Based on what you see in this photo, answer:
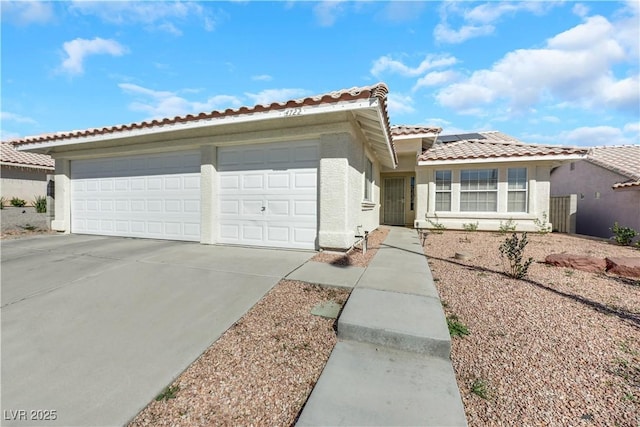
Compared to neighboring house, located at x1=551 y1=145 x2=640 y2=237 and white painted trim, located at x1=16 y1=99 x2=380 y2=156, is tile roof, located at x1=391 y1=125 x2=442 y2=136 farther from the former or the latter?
neighboring house, located at x1=551 y1=145 x2=640 y2=237

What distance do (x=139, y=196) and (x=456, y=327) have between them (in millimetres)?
8888

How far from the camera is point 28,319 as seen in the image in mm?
3225

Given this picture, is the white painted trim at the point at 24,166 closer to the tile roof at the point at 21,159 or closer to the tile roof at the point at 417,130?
the tile roof at the point at 21,159

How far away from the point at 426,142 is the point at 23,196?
69.3 feet

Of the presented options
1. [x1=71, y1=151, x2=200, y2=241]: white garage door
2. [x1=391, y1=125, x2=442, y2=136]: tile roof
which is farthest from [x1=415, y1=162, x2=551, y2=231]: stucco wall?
[x1=71, y1=151, x2=200, y2=241]: white garage door

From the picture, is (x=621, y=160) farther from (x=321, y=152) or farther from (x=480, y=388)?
(x=480, y=388)

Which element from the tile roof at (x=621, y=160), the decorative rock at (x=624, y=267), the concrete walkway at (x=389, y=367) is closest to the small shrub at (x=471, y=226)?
the tile roof at (x=621, y=160)

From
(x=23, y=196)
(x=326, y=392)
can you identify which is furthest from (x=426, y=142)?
(x=23, y=196)

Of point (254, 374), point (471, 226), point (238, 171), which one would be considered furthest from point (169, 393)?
point (471, 226)

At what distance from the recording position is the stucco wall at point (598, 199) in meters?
10.1

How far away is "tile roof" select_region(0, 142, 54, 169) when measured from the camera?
527 inches

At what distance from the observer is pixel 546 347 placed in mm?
2725

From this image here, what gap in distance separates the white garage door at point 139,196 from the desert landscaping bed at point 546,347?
6.62 meters

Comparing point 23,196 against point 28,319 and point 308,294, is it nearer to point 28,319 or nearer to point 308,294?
A: point 28,319
